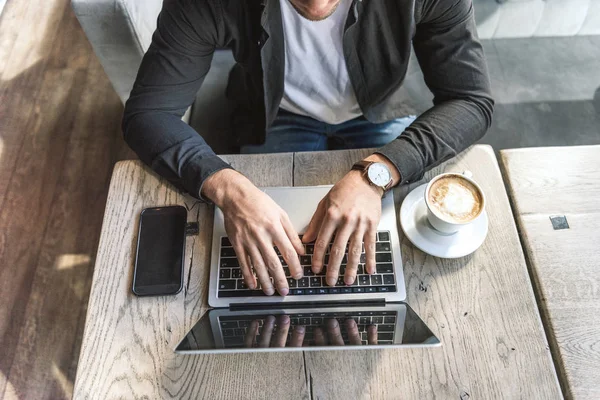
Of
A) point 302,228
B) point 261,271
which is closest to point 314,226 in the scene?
point 302,228

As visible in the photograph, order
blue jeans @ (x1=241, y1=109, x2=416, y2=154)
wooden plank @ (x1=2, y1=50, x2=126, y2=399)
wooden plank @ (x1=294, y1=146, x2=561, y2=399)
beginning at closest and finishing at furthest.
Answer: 1. wooden plank @ (x1=294, y1=146, x2=561, y2=399)
2. blue jeans @ (x1=241, y1=109, x2=416, y2=154)
3. wooden plank @ (x1=2, y1=50, x2=126, y2=399)

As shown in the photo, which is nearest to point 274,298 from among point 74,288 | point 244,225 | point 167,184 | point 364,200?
point 244,225

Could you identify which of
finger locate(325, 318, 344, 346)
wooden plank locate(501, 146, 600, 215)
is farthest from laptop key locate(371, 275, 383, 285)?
wooden plank locate(501, 146, 600, 215)

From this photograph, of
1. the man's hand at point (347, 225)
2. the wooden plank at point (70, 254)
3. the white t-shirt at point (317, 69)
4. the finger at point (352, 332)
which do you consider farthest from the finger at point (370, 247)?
the wooden plank at point (70, 254)

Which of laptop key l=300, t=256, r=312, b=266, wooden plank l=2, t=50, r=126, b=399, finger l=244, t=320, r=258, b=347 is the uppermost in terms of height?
laptop key l=300, t=256, r=312, b=266

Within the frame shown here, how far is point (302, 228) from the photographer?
94 centimetres

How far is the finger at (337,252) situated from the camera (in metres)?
0.86

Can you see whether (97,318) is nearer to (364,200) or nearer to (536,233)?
(364,200)

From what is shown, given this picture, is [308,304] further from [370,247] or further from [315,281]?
[370,247]

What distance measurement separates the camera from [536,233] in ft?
3.15

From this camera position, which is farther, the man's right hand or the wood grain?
the wood grain

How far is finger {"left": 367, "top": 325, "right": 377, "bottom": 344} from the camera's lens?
0.80 meters

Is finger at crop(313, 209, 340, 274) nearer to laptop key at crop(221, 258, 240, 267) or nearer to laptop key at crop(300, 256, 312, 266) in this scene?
laptop key at crop(300, 256, 312, 266)

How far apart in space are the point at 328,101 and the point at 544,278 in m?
0.64
